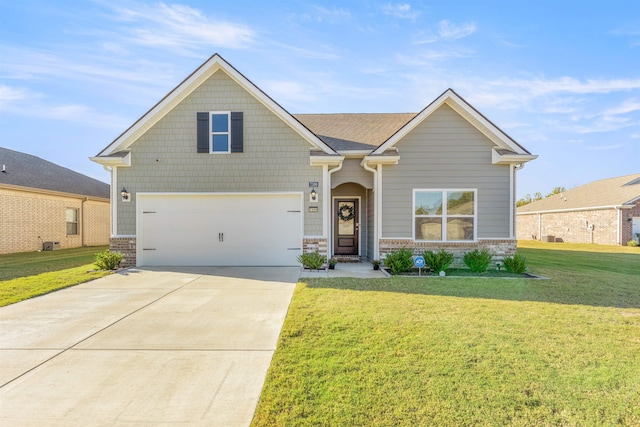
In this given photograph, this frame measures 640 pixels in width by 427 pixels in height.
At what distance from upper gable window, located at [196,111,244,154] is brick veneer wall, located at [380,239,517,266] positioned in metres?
5.63

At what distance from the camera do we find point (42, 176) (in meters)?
17.3

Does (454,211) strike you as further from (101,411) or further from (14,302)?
(14,302)

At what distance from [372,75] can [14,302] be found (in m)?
13.0

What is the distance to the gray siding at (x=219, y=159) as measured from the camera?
10367 mm

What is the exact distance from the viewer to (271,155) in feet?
34.1

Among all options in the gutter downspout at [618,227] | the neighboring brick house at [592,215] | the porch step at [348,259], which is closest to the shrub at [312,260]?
the porch step at [348,259]

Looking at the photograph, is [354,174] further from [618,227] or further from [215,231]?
[618,227]

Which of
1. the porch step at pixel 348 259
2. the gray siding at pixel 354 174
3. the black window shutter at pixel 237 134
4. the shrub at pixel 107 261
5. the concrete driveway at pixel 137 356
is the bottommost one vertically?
the concrete driveway at pixel 137 356

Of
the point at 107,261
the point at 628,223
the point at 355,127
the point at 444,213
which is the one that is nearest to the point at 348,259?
the point at 444,213

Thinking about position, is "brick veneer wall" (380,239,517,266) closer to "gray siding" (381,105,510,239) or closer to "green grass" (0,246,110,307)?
"gray siding" (381,105,510,239)

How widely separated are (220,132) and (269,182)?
2.24 m

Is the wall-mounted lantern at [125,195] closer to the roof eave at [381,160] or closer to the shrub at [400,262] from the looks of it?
the roof eave at [381,160]

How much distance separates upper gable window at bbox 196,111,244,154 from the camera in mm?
10359

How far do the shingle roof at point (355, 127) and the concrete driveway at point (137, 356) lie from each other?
20.9ft
